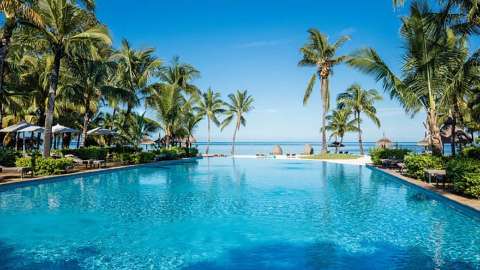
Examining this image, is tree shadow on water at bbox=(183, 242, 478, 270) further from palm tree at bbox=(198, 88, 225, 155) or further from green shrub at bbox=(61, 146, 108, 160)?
palm tree at bbox=(198, 88, 225, 155)

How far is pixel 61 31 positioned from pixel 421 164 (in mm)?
18182

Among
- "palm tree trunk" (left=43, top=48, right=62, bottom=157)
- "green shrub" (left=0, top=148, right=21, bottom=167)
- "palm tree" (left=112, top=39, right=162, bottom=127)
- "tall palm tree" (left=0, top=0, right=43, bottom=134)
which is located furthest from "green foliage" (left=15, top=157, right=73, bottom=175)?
"palm tree" (left=112, top=39, right=162, bottom=127)

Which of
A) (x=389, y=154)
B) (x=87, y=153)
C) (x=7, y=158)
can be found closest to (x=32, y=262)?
(x=7, y=158)

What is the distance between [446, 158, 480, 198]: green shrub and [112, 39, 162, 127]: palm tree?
21429 mm

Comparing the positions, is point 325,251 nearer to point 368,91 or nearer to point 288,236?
point 288,236

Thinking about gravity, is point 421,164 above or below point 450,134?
below

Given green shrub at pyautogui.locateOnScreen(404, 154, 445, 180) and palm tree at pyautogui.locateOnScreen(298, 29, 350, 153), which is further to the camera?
palm tree at pyautogui.locateOnScreen(298, 29, 350, 153)

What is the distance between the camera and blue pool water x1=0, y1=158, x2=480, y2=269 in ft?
20.2

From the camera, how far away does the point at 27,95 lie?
2545 centimetres

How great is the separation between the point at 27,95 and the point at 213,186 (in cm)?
1855

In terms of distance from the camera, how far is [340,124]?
132 ft

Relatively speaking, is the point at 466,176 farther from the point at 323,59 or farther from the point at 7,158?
the point at 323,59

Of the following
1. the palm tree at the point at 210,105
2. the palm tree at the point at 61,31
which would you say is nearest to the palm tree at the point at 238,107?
the palm tree at the point at 210,105

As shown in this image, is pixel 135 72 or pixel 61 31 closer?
pixel 61 31
